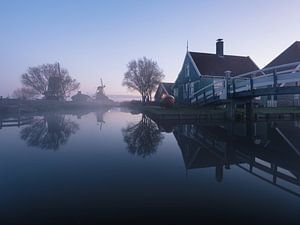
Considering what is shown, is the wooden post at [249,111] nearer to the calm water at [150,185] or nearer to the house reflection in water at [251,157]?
the house reflection in water at [251,157]

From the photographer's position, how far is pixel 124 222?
3225 mm

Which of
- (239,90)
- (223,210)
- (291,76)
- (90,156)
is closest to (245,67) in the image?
(239,90)

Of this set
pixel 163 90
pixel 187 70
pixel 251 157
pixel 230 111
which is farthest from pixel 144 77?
pixel 251 157

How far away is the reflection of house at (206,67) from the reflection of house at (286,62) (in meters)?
3.22

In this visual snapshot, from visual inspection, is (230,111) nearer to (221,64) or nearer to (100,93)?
(221,64)

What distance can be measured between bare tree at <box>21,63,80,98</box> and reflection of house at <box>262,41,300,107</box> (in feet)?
153

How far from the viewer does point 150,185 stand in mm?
4641

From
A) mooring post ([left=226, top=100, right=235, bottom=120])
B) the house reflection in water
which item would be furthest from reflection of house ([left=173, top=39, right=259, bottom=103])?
the house reflection in water

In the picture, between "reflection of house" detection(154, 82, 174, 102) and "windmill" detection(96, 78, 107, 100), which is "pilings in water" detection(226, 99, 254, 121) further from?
"windmill" detection(96, 78, 107, 100)

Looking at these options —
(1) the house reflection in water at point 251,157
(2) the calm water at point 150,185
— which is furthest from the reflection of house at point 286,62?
(2) the calm water at point 150,185

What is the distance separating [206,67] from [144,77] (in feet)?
74.8

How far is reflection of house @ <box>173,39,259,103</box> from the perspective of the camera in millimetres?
25750

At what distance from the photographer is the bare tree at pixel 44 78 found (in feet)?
180

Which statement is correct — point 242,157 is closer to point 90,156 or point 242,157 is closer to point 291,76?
point 90,156
